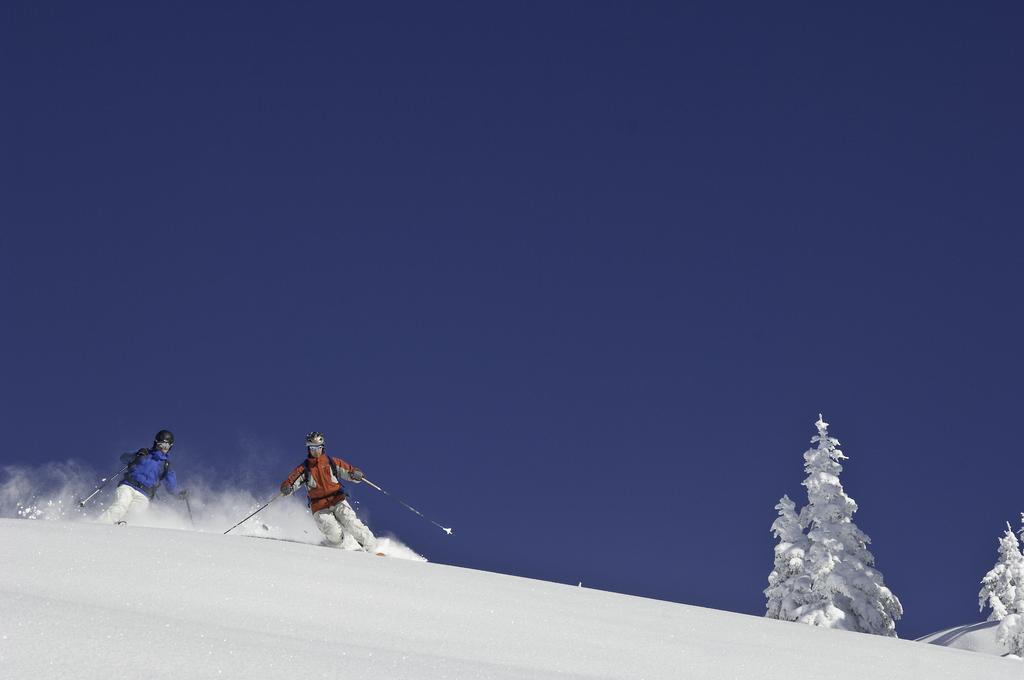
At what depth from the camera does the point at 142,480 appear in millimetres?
Answer: 15945

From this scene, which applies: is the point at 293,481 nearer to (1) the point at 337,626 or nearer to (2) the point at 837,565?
(1) the point at 337,626

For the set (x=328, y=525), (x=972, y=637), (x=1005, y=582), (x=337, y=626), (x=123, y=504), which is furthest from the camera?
(x=972, y=637)

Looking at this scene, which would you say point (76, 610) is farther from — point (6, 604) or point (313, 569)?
point (313, 569)

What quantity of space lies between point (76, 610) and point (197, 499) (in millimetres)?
14025

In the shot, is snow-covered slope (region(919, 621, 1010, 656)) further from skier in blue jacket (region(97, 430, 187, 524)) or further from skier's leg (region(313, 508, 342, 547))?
skier in blue jacket (region(97, 430, 187, 524))

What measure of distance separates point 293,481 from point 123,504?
2938mm

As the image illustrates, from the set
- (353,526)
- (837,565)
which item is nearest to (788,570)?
(837,565)

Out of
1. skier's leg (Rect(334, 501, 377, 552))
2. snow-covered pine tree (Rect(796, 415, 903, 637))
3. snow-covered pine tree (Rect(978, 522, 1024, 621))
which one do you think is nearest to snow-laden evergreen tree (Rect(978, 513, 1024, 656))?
snow-covered pine tree (Rect(978, 522, 1024, 621))

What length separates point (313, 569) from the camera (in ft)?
29.2

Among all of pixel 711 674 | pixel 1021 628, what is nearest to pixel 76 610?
pixel 711 674

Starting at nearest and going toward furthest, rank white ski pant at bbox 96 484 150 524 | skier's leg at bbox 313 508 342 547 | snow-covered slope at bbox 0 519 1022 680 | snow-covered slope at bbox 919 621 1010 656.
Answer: snow-covered slope at bbox 0 519 1022 680 → white ski pant at bbox 96 484 150 524 → skier's leg at bbox 313 508 342 547 → snow-covered slope at bbox 919 621 1010 656

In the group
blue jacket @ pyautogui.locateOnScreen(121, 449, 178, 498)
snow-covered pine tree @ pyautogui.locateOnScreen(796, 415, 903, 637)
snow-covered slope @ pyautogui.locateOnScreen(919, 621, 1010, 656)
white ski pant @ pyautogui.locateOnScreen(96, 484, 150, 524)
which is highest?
snow-covered slope @ pyautogui.locateOnScreen(919, 621, 1010, 656)

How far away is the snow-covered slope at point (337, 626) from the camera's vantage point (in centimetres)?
466

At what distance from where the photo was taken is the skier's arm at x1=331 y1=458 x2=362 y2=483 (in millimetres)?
16766
